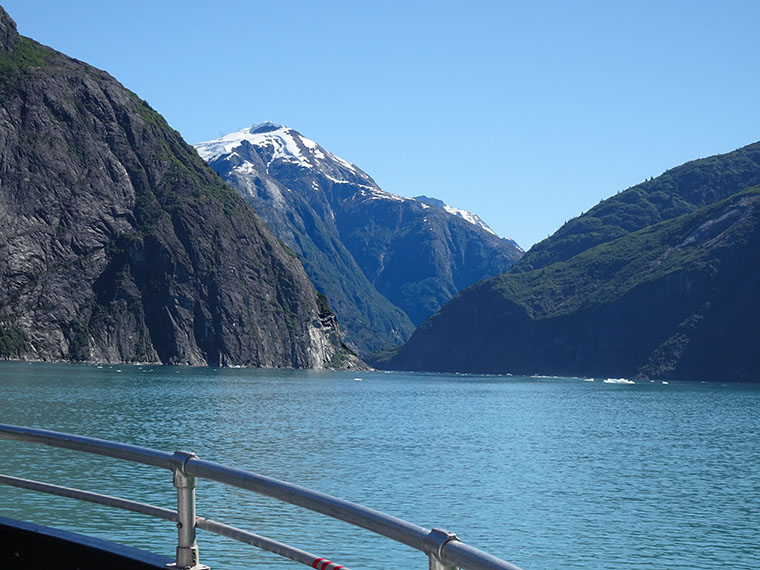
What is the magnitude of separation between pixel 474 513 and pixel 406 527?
34.2 m

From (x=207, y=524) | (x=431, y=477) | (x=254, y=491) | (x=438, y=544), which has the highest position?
(x=254, y=491)

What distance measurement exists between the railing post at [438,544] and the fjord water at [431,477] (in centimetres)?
2265

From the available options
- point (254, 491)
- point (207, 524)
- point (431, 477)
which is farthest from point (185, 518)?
point (431, 477)

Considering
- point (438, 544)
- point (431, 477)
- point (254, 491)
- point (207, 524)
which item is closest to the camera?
point (438, 544)

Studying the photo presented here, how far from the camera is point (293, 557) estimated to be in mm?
6441

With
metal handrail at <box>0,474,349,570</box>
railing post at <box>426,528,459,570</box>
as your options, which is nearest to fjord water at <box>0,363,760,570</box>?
metal handrail at <box>0,474,349,570</box>

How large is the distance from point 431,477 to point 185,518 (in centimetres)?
4304

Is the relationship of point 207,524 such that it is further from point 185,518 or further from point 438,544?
point 438,544

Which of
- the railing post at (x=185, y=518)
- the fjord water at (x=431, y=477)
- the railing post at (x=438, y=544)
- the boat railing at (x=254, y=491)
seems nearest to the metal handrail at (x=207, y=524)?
the boat railing at (x=254, y=491)

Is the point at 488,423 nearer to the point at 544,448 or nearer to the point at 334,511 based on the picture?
the point at 544,448

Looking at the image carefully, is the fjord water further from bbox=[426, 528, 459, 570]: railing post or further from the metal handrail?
bbox=[426, 528, 459, 570]: railing post

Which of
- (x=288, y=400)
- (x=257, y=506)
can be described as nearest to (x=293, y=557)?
(x=257, y=506)

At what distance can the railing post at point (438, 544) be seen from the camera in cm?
538

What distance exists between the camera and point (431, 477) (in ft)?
161
